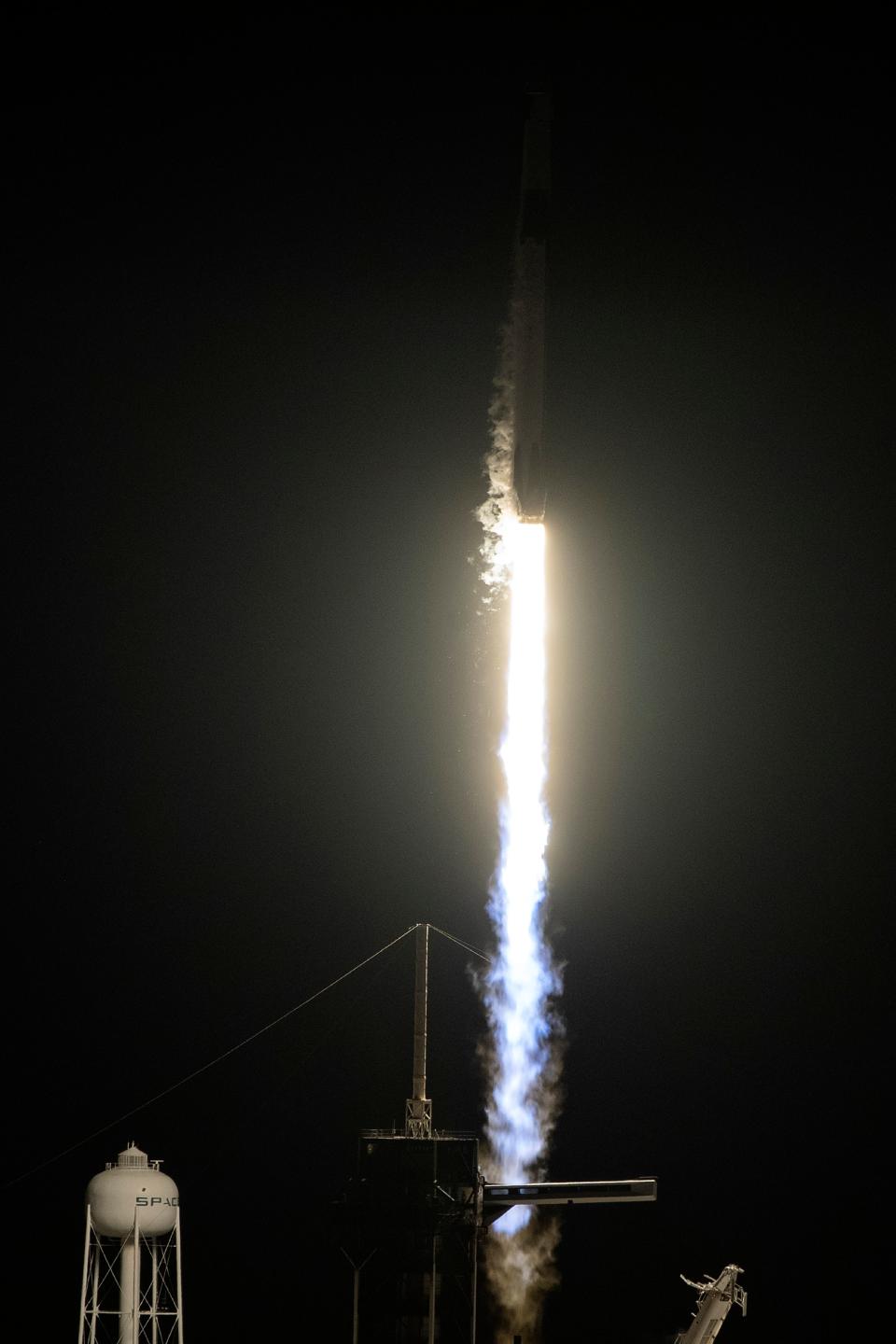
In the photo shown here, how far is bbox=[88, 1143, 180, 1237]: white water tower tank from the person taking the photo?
31391mm

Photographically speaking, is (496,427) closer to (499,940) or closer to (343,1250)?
(499,940)

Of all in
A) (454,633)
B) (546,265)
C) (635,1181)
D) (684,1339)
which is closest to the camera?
(684,1339)

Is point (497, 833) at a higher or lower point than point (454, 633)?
lower

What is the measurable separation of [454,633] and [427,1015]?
25.4ft

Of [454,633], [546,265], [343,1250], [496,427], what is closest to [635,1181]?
[343,1250]

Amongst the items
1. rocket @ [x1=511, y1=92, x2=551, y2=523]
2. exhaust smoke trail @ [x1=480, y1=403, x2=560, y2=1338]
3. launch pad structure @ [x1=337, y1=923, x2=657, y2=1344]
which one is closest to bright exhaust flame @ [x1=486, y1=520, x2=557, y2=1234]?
exhaust smoke trail @ [x1=480, y1=403, x2=560, y2=1338]

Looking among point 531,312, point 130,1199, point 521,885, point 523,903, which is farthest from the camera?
point 521,885

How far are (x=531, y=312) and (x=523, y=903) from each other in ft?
37.4

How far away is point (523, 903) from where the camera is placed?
35.4 m

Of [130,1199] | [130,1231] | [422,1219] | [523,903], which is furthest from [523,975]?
[130,1231]

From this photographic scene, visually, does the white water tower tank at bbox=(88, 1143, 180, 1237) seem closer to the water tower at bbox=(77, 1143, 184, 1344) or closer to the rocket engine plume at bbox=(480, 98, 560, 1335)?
the water tower at bbox=(77, 1143, 184, 1344)

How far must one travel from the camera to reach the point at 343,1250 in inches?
1238

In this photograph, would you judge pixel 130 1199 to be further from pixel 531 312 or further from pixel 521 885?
pixel 531 312

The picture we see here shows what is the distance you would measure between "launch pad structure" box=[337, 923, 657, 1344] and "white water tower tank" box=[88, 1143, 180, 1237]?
3133mm
